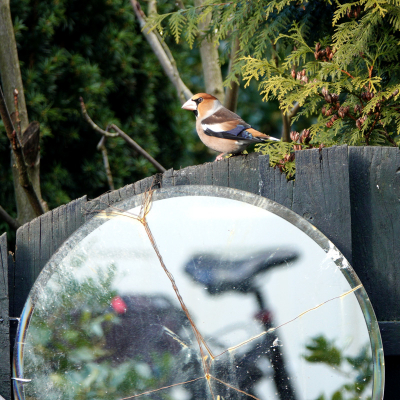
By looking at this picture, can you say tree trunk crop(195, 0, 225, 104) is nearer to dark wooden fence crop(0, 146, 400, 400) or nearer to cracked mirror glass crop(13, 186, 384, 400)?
dark wooden fence crop(0, 146, 400, 400)

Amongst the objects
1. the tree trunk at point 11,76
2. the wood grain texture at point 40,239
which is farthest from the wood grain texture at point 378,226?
the tree trunk at point 11,76

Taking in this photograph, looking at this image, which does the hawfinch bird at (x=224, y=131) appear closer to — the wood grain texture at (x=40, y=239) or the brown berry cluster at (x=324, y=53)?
the brown berry cluster at (x=324, y=53)

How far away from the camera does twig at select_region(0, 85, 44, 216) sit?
2.31 meters

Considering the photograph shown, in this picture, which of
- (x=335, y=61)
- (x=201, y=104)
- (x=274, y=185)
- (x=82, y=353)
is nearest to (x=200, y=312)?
(x=82, y=353)

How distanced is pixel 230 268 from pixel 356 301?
39 cm

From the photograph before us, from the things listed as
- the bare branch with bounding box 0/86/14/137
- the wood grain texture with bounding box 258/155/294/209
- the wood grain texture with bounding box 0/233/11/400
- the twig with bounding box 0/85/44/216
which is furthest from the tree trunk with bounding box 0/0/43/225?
the wood grain texture with bounding box 258/155/294/209

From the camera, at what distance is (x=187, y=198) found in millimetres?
1558

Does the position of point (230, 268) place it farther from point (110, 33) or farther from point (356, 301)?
point (110, 33)

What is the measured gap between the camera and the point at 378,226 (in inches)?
64.5

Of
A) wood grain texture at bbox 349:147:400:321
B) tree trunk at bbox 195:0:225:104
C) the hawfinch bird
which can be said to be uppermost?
tree trunk at bbox 195:0:225:104

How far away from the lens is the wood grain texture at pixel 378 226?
1.62m

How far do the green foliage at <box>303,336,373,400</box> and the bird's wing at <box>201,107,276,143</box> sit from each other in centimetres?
78

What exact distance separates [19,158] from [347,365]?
5.95ft

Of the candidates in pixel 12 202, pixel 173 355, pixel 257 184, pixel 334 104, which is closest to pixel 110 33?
pixel 12 202
